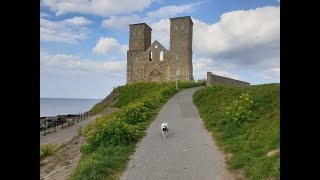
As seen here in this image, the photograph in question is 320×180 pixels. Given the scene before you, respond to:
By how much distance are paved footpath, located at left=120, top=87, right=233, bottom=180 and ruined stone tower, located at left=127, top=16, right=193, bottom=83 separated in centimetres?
3840

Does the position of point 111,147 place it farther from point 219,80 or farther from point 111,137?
point 219,80

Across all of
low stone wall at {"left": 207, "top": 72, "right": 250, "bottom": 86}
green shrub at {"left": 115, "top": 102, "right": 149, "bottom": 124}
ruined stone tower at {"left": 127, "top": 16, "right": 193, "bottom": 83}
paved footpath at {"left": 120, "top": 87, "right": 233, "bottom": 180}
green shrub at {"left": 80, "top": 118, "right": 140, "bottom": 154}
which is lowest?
paved footpath at {"left": 120, "top": 87, "right": 233, "bottom": 180}

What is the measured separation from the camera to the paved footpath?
8.77 meters

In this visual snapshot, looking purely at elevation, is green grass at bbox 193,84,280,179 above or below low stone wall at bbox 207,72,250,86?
below

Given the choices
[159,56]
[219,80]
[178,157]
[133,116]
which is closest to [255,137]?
[178,157]

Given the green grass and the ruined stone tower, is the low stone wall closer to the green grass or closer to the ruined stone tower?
the green grass

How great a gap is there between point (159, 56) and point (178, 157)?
153ft

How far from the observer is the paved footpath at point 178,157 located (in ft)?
28.8

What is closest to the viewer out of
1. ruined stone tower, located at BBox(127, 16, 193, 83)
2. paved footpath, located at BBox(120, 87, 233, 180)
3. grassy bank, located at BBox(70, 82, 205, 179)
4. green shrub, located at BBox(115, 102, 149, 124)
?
paved footpath, located at BBox(120, 87, 233, 180)

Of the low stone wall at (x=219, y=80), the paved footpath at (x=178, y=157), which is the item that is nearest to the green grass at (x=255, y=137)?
the paved footpath at (x=178, y=157)

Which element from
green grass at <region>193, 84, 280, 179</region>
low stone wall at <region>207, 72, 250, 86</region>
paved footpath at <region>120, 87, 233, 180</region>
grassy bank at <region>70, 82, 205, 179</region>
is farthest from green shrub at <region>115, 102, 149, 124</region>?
low stone wall at <region>207, 72, 250, 86</region>

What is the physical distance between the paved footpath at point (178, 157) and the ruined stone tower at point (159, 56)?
38.4 m

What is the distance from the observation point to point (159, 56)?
5638cm

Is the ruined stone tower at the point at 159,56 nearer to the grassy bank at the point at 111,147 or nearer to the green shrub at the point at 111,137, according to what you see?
the grassy bank at the point at 111,147
